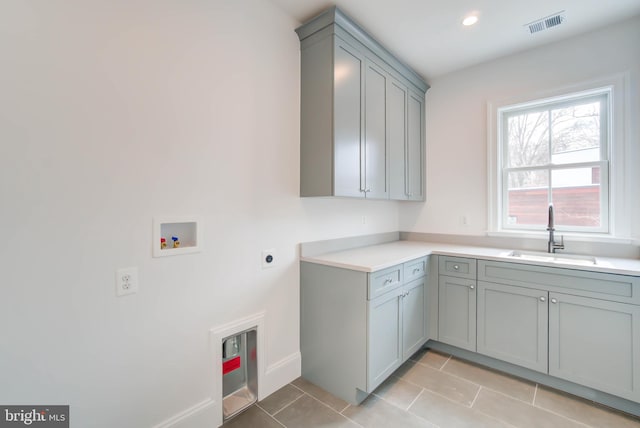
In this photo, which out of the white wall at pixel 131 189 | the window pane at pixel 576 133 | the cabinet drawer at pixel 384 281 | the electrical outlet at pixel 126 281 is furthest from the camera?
the window pane at pixel 576 133

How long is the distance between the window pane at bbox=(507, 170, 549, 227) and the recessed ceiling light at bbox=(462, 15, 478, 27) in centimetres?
145

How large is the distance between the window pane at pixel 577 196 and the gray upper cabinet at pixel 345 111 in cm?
151

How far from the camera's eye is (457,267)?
8.29 ft

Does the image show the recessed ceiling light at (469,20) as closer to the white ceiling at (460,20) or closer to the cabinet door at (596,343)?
the white ceiling at (460,20)

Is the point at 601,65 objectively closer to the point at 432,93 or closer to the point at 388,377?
the point at 432,93

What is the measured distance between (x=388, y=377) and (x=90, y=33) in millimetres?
2764

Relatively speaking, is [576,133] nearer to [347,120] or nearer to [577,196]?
[577,196]

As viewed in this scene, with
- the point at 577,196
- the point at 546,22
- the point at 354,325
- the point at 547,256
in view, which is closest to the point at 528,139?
A: the point at 577,196

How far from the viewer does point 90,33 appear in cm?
128

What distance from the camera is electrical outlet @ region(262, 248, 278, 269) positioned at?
6.61 ft

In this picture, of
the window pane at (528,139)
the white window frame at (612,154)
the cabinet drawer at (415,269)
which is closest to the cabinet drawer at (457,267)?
the cabinet drawer at (415,269)

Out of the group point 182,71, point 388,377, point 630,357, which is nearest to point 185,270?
point 182,71

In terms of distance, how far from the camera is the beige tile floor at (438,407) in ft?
5.80

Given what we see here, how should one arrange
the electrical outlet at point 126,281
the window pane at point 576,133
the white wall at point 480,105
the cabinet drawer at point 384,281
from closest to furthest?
the electrical outlet at point 126,281
the cabinet drawer at point 384,281
the white wall at point 480,105
the window pane at point 576,133
